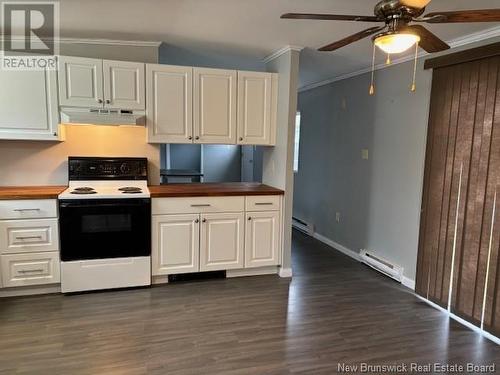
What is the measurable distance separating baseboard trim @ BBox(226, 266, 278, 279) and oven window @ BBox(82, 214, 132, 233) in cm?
111

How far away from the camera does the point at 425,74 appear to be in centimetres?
326

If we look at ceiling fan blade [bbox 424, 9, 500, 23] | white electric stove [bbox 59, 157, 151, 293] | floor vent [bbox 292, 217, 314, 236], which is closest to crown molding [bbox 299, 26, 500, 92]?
ceiling fan blade [bbox 424, 9, 500, 23]

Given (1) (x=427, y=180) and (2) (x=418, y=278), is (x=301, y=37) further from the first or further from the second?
(2) (x=418, y=278)

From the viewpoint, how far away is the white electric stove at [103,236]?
3.01 m

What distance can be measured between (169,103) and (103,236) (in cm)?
137

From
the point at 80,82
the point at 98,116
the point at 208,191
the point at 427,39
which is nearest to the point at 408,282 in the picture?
the point at 208,191

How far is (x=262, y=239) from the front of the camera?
3.59 m

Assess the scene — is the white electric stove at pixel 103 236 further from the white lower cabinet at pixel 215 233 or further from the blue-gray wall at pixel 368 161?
the blue-gray wall at pixel 368 161

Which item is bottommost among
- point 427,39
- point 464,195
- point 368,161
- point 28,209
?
point 28,209

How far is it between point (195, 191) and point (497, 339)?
2.64 metres

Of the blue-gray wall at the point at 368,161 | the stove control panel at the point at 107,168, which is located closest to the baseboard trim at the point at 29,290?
the stove control panel at the point at 107,168

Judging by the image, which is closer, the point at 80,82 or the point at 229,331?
the point at 229,331

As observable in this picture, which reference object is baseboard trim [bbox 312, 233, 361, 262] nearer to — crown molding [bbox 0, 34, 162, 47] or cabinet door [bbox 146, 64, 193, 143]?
cabinet door [bbox 146, 64, 193, 143]

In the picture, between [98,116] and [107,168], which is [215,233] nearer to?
[107,168]
